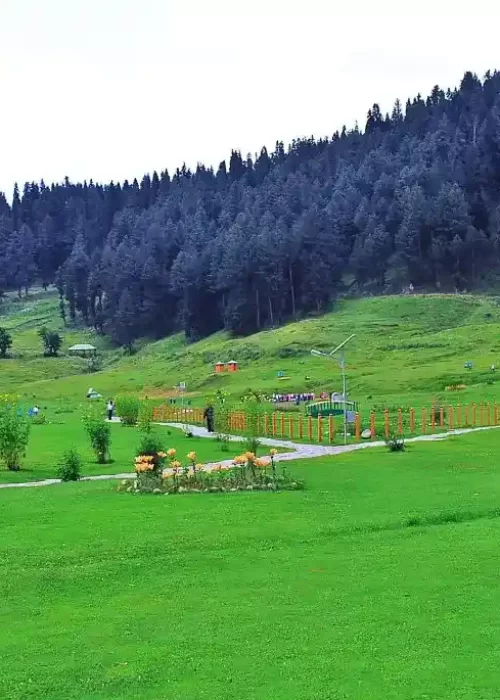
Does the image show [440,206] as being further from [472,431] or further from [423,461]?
[423,461]

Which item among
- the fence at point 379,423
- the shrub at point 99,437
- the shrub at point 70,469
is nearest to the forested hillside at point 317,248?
the fence at point 379,423

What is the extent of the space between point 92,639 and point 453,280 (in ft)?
396

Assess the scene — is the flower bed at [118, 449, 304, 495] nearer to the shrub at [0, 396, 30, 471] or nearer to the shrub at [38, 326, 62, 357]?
the shrub at [0, 396, 30, 471]

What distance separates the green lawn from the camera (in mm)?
10258

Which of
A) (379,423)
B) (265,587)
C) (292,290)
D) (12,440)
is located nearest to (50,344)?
(292,290)

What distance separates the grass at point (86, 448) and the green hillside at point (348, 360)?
16.7m

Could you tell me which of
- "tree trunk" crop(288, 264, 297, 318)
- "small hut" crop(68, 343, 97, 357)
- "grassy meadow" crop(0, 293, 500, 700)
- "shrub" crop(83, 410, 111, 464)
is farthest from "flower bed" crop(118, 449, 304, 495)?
"small hut" crop(68, 343, 97, 357)

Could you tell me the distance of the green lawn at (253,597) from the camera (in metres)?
10.3

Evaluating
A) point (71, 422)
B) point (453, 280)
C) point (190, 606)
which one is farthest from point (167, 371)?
point (190, 606)

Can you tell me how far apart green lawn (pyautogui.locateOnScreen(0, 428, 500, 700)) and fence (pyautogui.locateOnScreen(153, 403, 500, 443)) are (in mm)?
21606

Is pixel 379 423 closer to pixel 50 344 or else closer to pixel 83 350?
pixel 50 344

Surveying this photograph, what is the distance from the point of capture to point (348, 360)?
89.4 metres

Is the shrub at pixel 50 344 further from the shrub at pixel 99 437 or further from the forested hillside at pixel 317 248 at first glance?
the shrub at pixel 99 437

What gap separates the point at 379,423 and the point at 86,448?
1660 centimetres
